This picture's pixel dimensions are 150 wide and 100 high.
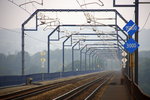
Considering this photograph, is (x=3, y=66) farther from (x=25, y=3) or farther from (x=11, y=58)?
(x=25, y=3)

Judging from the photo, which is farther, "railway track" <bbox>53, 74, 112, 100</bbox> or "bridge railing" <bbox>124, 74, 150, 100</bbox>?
"railway track" <bbox>53, 74, 112, 100</bbox>

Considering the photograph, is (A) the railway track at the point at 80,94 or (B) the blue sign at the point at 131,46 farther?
(A) the railway track at the point at 80,94

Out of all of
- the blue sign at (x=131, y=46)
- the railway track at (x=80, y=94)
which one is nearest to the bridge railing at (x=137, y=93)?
the blue sign at (x=131, y=46)

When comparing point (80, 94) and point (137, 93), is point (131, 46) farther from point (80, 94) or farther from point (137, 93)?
point (80, 94)

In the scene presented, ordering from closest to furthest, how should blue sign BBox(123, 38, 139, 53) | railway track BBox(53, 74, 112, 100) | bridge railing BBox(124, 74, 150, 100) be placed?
bridge railing BBox(124, 74, 150, 100)
blue sign BBox(123, 38, 139, 53)
railway track BBox(53, 74, 112, 100)

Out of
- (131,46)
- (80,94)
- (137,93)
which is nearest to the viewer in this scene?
(131,46)

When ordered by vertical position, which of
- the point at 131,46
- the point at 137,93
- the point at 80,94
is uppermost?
the point at 131,46

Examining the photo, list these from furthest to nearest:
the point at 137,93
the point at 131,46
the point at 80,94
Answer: the point at 80,94, the point at 137,93, the point at 131,46

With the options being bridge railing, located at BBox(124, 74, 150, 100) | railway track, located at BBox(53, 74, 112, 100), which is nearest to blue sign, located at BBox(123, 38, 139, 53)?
bridge railing, located at BBox(124, 74, 150, 100)

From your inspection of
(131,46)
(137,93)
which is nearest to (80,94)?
(137,93)

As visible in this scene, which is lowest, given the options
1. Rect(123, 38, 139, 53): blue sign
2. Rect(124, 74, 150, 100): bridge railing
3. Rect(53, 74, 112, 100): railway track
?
Rect(53, 74, 112, 100): railway track

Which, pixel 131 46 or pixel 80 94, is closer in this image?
pixel 131 46

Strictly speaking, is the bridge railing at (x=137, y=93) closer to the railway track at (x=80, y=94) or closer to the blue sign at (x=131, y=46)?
the blue sign at (x=131, y=46)

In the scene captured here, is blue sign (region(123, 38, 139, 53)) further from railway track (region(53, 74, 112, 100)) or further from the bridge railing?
railway track (region(53, 74, 112, 100))
